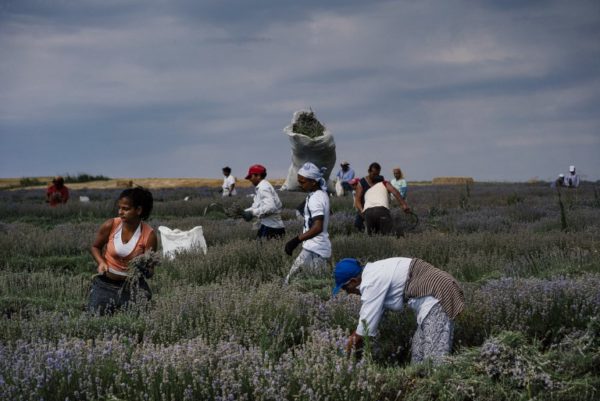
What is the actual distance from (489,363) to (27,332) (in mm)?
2947

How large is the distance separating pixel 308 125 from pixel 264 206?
1592cm

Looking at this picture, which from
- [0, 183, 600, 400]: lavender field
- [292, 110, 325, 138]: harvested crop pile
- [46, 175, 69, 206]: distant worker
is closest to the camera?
[0, 183, 600, 400]: lavender field

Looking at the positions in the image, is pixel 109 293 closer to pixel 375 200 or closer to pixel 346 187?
pixel 375 200

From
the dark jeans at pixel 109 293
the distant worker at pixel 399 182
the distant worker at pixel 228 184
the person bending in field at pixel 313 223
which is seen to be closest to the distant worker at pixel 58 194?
the distant worker at pixel 228 184

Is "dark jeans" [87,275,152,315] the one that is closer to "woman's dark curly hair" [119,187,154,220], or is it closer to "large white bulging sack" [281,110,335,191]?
"woman's dark curly hair" [119,187,154,220]

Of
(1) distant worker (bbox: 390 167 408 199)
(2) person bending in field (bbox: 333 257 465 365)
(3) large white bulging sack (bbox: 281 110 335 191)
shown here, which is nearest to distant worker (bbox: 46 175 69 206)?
(3) large white bulging sack (bbox: 281 110 335 191)

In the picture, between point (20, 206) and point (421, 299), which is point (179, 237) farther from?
point (20, 206)

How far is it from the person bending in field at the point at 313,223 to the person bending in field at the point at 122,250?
139 centimetres

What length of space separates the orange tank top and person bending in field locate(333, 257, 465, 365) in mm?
1813

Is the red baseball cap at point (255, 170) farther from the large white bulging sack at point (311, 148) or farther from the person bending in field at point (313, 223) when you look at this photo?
the large white bulging sack at point (311, 148)

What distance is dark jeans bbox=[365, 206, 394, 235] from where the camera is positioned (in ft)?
34.9

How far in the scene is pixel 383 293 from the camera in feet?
14.6

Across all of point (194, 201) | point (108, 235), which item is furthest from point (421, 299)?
point (194, 201)

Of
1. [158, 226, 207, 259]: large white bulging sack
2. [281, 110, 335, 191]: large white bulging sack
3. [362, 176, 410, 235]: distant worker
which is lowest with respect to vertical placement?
[158, 226, 207, 259]: large white bulging sack
